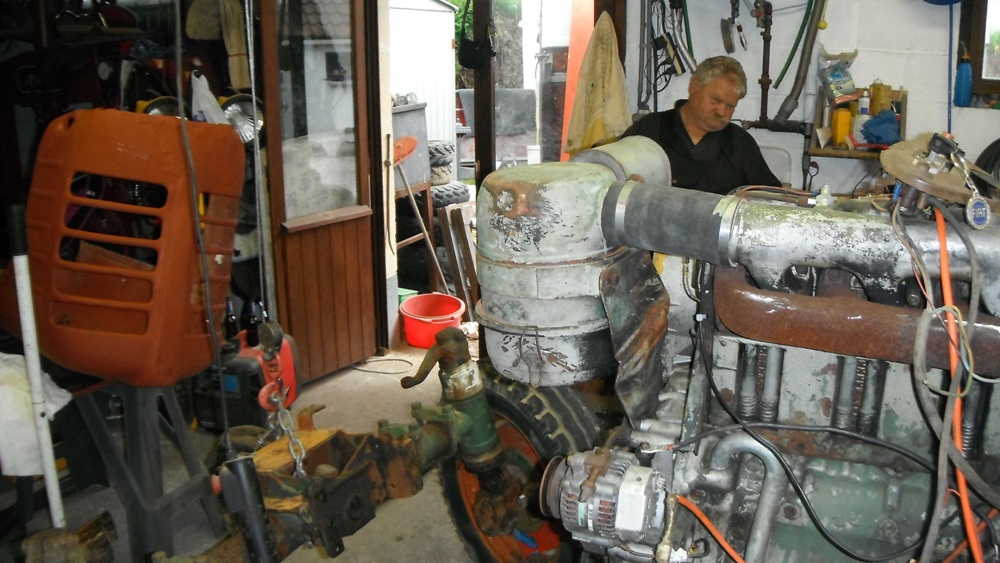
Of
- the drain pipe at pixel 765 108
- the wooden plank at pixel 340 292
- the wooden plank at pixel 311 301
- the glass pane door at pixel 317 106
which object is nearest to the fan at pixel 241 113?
the glass pane door at pixel 317 106

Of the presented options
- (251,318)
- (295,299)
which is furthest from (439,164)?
(251,318)

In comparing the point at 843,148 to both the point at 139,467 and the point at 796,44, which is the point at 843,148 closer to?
the point at 796,44

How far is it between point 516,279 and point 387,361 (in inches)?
121

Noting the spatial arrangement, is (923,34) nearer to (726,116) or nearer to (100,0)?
(726,116)

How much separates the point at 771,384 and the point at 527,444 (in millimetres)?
786

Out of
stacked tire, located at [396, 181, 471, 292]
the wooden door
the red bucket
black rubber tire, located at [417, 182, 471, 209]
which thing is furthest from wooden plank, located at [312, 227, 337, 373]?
black rubber tire, located at [417, 182, 471, 209]

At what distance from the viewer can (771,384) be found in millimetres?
1575

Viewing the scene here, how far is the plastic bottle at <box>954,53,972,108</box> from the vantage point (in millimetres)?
3660

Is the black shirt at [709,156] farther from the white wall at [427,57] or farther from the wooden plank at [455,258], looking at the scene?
the white wall at [427,57]

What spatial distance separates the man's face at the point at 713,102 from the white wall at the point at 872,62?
92cm

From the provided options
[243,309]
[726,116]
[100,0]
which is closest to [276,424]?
[726,116]

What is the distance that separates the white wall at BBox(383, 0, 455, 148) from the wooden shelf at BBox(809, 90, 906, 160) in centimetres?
380

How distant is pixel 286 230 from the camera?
13.0 ft

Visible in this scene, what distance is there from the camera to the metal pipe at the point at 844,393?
1.51 m
